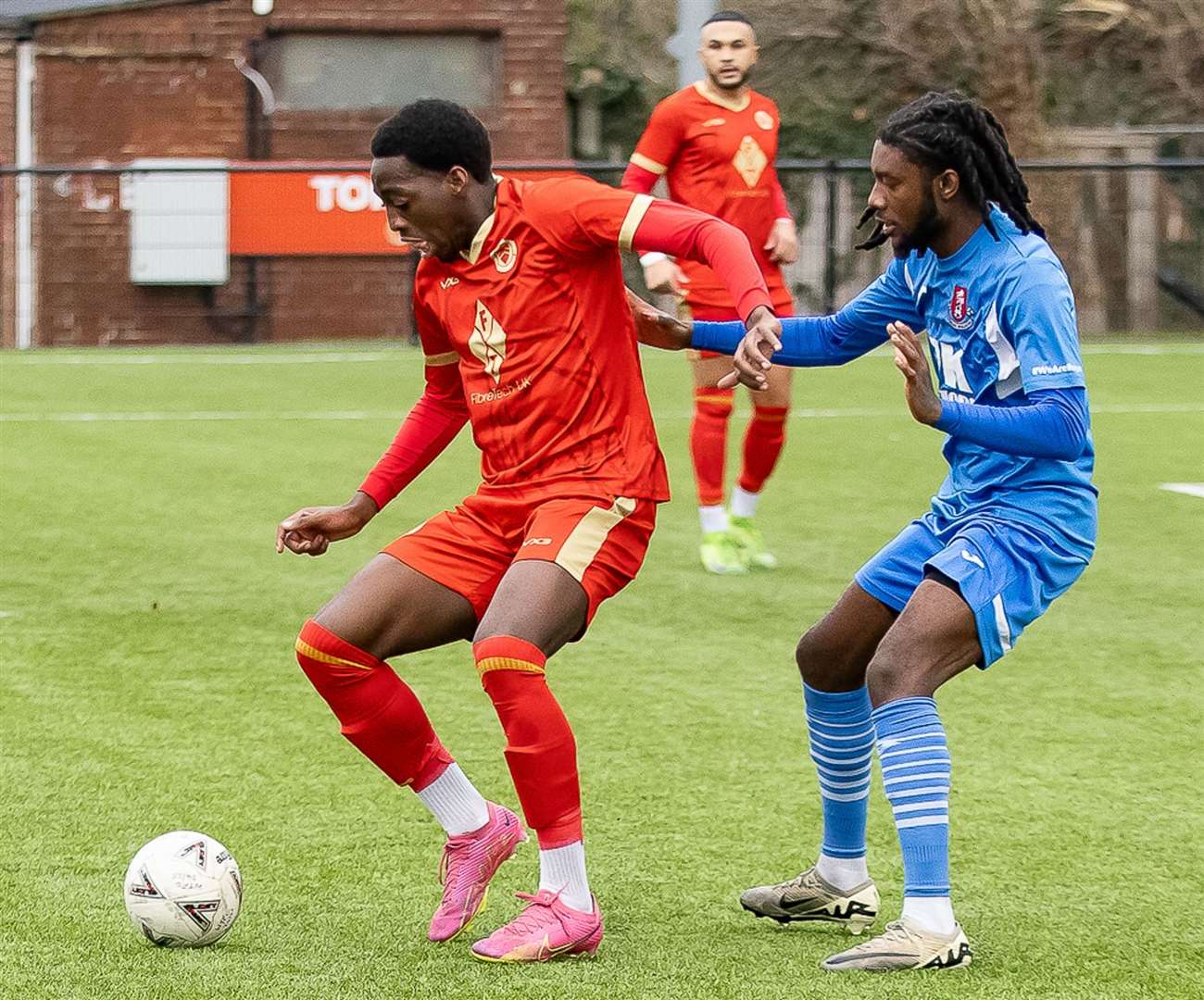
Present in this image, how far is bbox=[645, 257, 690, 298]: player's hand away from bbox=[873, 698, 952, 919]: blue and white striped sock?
388 centimetres

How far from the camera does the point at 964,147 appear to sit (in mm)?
4148

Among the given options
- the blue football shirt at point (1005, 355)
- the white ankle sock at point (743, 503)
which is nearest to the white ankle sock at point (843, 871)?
the blue football shirt at point (1005, 355)

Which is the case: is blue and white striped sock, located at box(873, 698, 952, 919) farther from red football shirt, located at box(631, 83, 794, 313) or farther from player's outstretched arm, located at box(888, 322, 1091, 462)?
red football shirt, located at box(631, 83, 794, 313)

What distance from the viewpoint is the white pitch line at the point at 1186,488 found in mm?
10945

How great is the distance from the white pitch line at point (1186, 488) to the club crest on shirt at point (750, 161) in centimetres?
332

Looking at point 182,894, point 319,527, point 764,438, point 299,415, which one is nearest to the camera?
point 182,894

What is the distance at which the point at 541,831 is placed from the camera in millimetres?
4102

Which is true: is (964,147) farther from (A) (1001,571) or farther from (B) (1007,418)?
(A) (1001,571)

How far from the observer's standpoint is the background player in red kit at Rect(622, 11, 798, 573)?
8844 mm

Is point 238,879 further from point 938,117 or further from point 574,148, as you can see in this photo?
point 574,148

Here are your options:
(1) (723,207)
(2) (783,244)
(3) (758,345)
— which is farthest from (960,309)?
(1) (723,207)

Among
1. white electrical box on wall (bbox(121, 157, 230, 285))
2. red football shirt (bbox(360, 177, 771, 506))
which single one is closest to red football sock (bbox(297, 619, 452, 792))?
red football shirt (bbox(360, 177, 771, 506))

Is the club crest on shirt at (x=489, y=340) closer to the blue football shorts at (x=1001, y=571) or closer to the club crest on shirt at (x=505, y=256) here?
the club crest on shirt at (x=505, y=256)

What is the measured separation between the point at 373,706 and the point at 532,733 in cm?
41
